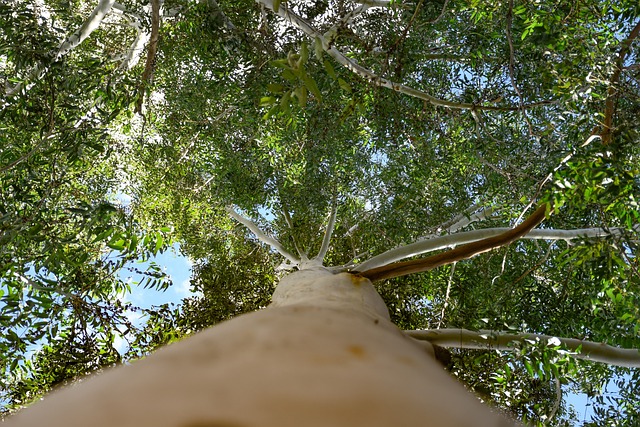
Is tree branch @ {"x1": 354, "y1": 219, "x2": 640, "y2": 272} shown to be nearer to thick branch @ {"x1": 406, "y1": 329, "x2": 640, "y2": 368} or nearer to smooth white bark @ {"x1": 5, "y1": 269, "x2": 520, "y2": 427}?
thick branch @ {"x1": 406, "y1": 329, "x2": 640, "y2": 368}

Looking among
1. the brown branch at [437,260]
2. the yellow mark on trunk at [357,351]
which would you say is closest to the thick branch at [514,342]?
the brown branch at [437,260]

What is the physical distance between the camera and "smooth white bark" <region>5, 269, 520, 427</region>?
500 mm

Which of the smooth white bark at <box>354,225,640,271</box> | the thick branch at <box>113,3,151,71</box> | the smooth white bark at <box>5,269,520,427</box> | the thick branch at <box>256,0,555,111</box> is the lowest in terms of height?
the smooth white bark at <box>5,269,520,427</box>

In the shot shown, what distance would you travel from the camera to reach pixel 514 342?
283cm

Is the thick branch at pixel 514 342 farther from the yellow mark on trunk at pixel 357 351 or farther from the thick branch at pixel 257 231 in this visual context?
the thick branch at pixel 257 231

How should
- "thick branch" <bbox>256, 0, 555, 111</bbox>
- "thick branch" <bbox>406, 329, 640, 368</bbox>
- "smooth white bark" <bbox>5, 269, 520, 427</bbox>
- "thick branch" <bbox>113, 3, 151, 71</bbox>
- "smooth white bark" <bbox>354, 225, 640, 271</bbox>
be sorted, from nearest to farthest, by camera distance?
1. "smooth white bark" <bbox>5, 269, 520, 427</bbox>
2. "thick branch" <bbox>406, 329, 640, 368</bbox>
3. "smooth white bark" <bbox>354, 225, 640, 271</bbox>
4. "thick branch" <bbox>256, 0, 555, 111</bbox>
5. "thick branch" <bbox>113, 3, 151, 71</bbox>

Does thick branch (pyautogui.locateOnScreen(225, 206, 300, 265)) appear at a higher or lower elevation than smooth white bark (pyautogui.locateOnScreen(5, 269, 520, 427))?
higher

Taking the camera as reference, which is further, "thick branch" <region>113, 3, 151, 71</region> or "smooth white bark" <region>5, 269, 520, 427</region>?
"thick branch" <region>113, 3, 151, 71</region>

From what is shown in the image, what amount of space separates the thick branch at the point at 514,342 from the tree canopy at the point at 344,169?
85mm

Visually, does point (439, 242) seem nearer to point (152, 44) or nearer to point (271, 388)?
point (271, 388)

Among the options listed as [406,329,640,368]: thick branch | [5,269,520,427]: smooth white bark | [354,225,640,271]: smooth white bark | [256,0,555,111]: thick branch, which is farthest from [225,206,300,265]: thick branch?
[5,269,520,427]: smooth white bark

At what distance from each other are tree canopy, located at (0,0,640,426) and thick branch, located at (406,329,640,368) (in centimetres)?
9

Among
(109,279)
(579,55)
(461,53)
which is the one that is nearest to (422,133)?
(461,53)

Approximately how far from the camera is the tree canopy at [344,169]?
2979 millimetres
